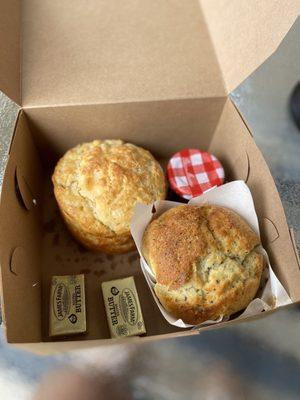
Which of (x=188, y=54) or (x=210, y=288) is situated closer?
(x=210, y=288)

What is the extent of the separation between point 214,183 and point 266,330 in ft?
1.64

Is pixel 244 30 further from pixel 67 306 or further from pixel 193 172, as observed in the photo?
pixel 67 306

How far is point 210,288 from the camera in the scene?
39.0 inches

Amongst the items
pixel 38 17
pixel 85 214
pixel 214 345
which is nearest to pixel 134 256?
pixel 85 214

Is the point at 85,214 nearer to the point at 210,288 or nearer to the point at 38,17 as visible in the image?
the point at 210,288

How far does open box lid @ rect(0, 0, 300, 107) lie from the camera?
114 centimetres

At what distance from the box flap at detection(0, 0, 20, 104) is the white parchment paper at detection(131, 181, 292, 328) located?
0.49m

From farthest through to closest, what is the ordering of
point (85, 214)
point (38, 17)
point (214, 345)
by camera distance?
point (38, 17) → point (85, 214) → point (214, 345)

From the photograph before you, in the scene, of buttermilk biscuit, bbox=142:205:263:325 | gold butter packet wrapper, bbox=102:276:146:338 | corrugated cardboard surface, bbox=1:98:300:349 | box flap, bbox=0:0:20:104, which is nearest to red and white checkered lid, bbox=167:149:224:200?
corrugated cardboard surface, bbox=1:98:300:349

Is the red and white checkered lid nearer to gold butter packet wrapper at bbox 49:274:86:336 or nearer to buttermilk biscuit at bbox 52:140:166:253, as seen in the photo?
buttermilk biscuit at bbox 52:140:166:253

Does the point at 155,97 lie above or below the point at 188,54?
below

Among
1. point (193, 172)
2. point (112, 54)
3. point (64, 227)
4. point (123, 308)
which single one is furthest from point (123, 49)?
point (123, 308)

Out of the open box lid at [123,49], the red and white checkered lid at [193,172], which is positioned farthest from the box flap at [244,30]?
the red and white checkered lid at [193,172]

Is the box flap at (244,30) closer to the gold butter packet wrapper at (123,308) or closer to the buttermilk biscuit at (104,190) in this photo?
the buttermilk biscuit at (104,190)
